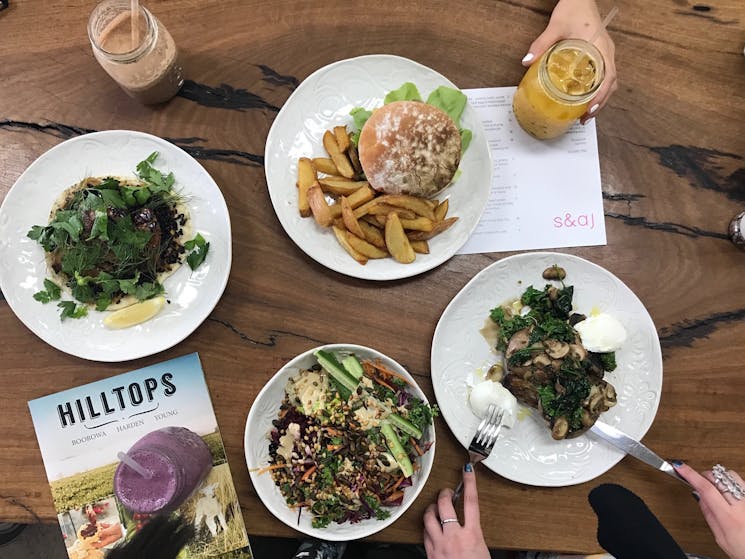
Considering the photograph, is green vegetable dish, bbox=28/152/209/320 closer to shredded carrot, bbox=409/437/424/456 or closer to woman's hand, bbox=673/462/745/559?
shredded carrot, bbox=409/437/424/456

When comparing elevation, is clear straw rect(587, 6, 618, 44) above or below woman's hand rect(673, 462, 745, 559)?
above

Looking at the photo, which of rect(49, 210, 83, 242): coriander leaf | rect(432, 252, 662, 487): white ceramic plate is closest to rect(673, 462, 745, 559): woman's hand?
rect(432, 252, 662, 487): white ceramic plate

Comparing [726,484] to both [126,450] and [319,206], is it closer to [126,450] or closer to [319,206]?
[319,206]

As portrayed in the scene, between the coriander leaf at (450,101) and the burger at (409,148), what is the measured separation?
8cm

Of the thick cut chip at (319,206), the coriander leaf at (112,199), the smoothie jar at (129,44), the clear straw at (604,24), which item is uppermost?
the smoothie jar at (129,44)

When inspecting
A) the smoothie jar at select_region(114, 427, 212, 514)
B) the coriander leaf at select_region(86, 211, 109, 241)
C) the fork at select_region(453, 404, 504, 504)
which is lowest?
the fork at select_region(453, 404, 504, 504)

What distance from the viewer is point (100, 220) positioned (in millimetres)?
1521

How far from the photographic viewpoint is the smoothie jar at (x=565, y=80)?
61.2 inches

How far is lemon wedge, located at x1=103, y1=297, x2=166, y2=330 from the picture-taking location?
1.58 m

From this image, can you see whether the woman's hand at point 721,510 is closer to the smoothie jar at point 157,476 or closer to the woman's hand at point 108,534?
the smoothie jar at point 157,476

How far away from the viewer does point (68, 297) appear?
1.61 m

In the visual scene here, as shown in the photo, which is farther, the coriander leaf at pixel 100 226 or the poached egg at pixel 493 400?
the poached egg at pixel 493 400

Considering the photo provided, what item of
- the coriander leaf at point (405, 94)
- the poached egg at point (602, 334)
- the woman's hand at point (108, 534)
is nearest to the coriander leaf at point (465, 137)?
the coriander leaf at point (405, 94)

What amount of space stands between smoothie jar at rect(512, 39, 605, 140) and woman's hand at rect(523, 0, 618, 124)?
0.08 metres
